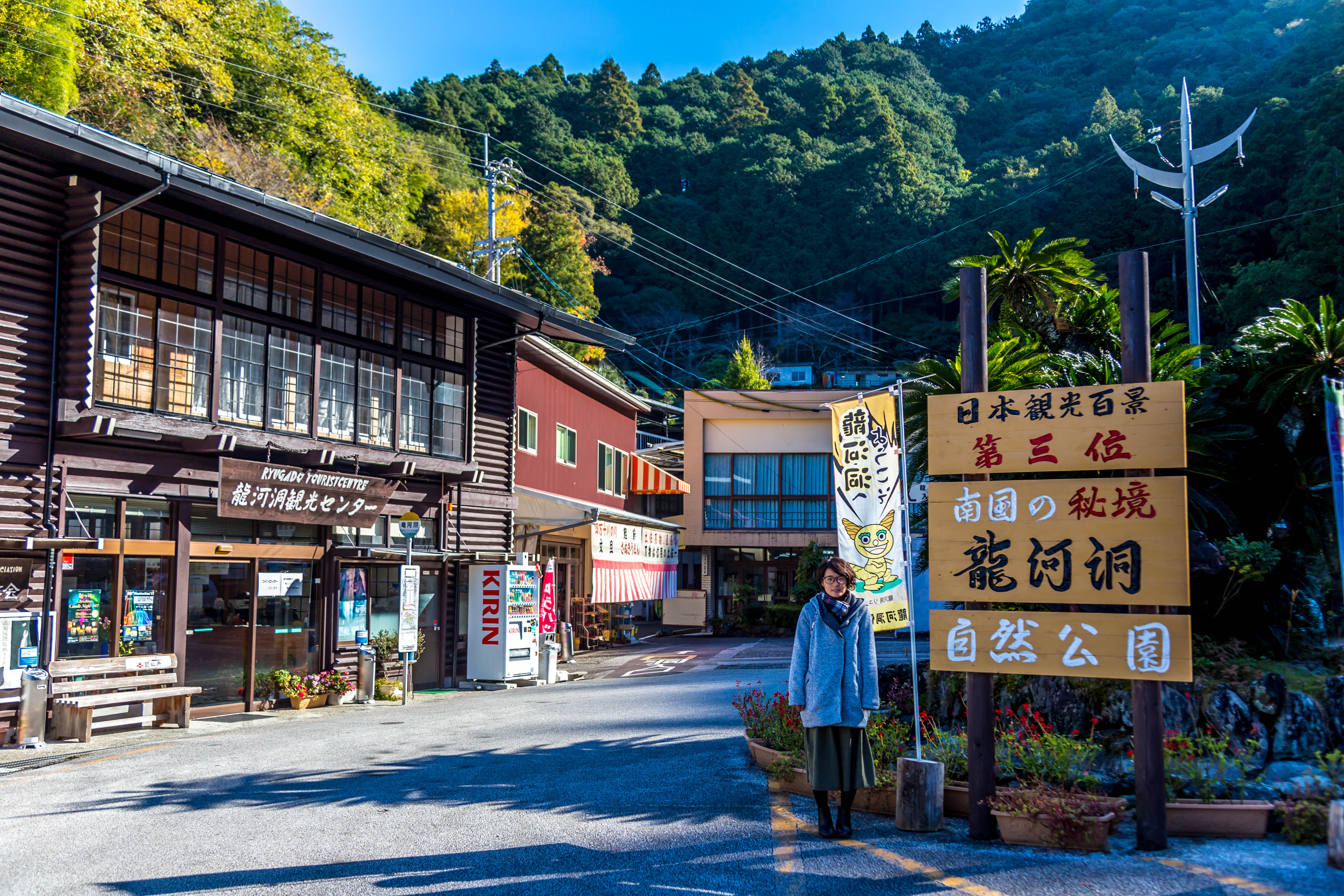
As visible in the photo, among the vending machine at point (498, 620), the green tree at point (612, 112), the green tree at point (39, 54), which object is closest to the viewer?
the vending machine at point (498, 620)

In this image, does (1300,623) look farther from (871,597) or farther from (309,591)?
(309,591)

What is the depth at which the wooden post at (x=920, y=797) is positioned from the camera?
670cm

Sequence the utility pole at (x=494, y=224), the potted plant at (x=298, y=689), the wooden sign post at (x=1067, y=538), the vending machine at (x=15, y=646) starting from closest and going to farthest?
the wooden sign post at (x=1067, y=538), the vending machine at (x=15, y=646), the potted plant at (x=298, y=689), the utility pole at (x=494, y=224)

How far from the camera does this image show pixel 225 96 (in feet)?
105

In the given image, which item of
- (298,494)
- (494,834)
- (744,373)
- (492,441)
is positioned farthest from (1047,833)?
(744,373)

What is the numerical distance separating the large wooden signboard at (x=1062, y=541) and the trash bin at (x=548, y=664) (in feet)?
39.8

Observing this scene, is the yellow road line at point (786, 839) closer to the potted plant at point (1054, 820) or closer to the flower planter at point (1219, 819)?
the potted plant at point (1054, 820)

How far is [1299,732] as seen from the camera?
8.08 meters

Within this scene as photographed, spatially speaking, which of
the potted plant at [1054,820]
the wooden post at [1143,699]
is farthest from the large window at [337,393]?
the wooden post at [1143,699]

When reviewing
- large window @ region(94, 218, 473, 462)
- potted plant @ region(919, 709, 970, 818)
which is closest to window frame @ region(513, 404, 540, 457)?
large window @ region(94, 218, 473, 462)

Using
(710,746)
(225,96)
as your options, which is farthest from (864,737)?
(225,96)

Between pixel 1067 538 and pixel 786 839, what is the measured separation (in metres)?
2.78

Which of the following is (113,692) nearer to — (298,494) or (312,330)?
(298,494)

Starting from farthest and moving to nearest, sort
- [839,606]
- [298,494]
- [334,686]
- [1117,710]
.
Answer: [334,686] → [298,494] → [1117,710] → [839,606]
